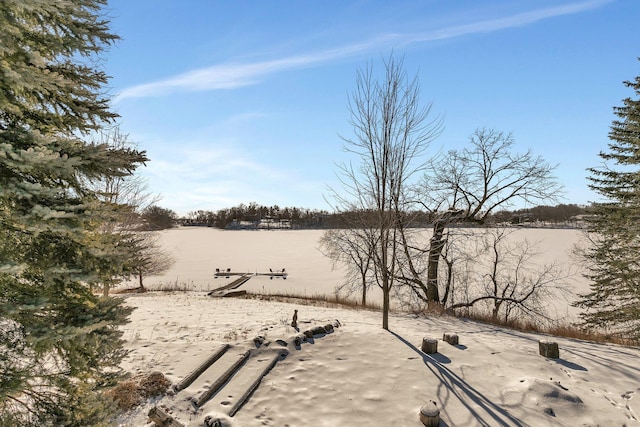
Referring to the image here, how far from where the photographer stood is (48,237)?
10.2 feet

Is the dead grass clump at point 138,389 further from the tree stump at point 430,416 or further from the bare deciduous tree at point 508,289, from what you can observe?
the bare deciduous tree at point 508,289

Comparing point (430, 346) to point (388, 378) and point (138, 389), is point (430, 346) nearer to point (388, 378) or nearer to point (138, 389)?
point (388, 378)

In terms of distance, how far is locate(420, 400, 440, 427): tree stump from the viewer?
4.12 meters

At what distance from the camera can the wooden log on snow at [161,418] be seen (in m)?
4.05

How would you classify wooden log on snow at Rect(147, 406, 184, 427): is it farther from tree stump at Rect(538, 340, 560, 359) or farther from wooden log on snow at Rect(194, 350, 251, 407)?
tree stump at Rect(538, 340, 560, 359)

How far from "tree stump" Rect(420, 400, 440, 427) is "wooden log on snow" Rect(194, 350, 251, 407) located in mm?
3127

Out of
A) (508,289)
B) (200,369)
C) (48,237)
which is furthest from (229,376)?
(508,289)

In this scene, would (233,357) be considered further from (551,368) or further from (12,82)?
(551,368)

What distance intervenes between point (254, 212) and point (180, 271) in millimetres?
84438

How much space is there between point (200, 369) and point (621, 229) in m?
16.2

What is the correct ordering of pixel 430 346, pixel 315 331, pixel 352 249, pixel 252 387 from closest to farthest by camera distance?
1. pixel 252 387
2. pixel 430 346
3. pixel 315 331
4. pixel 352 249

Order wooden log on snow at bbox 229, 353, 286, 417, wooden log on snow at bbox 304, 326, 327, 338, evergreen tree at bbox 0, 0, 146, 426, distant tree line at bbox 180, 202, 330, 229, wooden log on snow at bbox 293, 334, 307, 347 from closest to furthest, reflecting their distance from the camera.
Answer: evergreen tree at bbox 0, 0, 146, 426
wooden log on snow at bbox 229, 353, 286, 417
wooden log on snow at bbox 293, 334, 307, 347
wooden log on snow at bbox 304, 326, 327, 338
distant tree line at bbox 180, 202, 330, 229

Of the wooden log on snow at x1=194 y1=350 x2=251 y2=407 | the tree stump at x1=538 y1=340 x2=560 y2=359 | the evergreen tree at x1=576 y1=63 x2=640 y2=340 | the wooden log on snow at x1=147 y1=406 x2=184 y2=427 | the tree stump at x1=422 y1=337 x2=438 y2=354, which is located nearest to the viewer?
the wooden log on snow at x1=147 y1=406 x2=184 y2=427

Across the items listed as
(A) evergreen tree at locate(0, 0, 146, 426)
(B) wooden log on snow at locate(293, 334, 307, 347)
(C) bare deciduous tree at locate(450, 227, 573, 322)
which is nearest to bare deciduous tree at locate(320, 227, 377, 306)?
(B) wooden log on snow at locate(293, 334, 307, 347)
